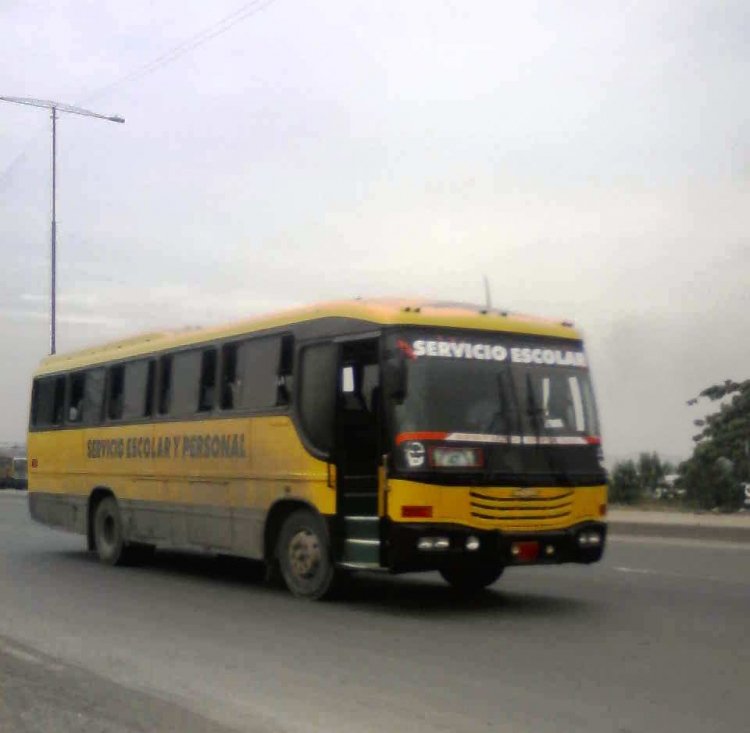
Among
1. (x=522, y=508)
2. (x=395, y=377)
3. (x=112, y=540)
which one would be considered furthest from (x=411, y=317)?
(x=112, y=540)

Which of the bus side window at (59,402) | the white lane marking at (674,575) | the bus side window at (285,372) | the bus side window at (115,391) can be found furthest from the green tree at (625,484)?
the bus side window at (285,372)

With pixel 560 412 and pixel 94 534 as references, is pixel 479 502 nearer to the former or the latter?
pixel 560 412

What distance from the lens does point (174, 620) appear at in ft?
39.8

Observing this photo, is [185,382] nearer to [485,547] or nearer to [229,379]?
[229,379]

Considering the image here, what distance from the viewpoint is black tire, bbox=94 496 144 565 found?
17.5m

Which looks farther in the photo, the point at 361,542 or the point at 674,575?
the point at 674,575

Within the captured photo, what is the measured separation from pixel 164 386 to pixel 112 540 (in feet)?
8.83

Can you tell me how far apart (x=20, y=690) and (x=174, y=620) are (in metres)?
3.52

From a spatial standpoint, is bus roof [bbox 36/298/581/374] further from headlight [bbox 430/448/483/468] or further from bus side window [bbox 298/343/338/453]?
headlight [bbox 430/448/483/468]

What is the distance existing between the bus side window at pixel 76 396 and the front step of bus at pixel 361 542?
7.50 m

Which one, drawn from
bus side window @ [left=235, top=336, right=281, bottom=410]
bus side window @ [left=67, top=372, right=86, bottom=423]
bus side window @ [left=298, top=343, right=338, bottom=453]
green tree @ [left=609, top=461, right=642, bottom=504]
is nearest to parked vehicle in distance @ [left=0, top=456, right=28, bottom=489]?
green tree @ [left=609, top=461, right=642, bottom=504]

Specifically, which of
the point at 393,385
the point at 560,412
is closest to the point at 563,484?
the point at 560,412

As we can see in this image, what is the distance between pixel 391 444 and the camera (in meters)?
11.8

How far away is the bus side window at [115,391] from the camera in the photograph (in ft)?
57.9
